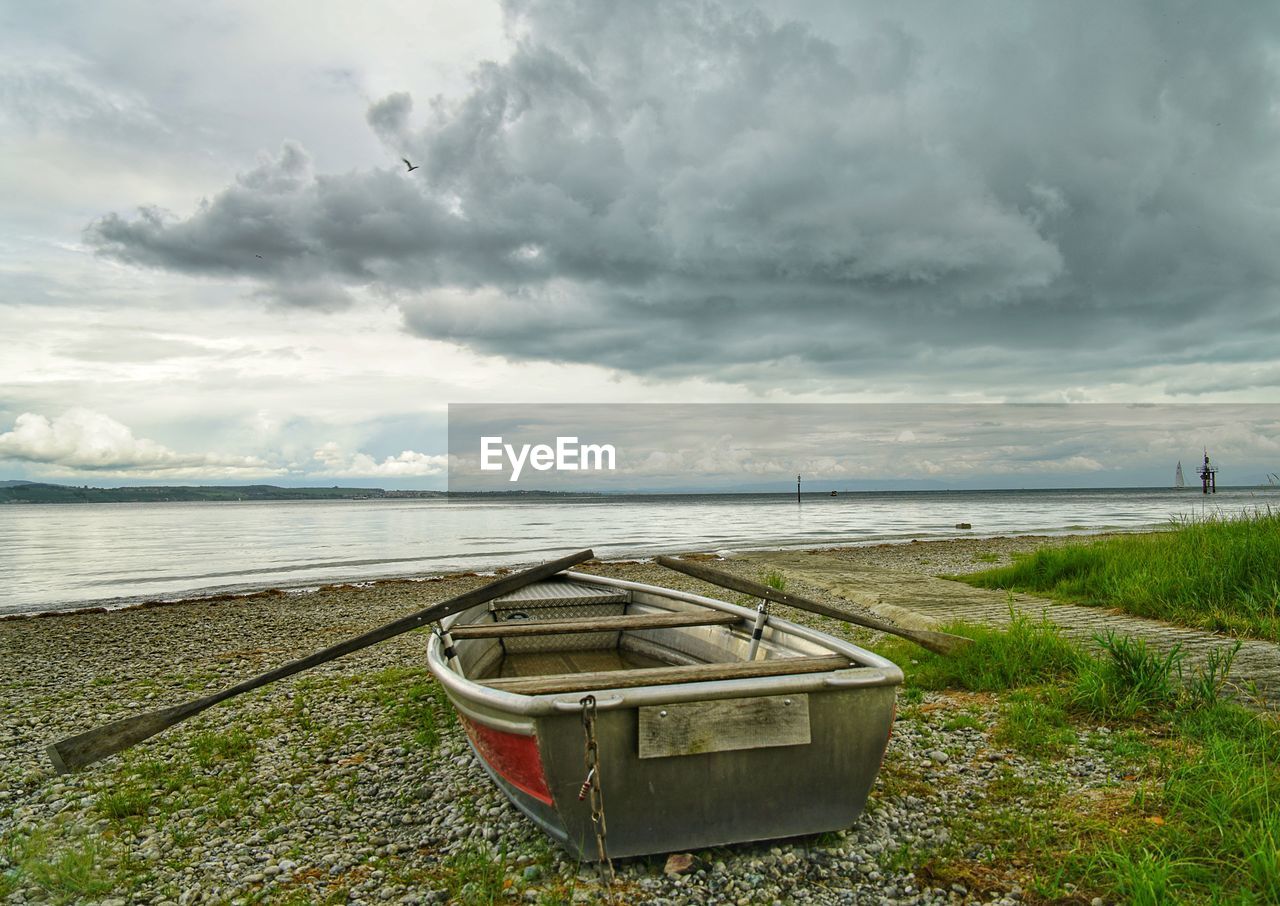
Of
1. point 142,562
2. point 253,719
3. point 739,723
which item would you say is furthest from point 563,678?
point 142,562

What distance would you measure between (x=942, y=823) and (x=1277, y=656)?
418cm

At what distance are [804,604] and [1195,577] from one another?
5509mm

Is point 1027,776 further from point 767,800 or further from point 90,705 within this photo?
point 90,705

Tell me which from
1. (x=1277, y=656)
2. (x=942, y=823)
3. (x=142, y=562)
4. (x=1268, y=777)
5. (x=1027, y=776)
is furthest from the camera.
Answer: (x=142, y=562)

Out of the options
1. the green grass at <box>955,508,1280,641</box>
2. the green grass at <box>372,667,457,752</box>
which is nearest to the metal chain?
the green grass at <box>372,667,457,752</box>

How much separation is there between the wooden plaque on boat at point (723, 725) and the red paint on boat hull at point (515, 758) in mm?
528

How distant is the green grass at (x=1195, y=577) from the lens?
309 inches

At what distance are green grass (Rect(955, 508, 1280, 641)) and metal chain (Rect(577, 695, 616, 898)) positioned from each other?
6.84 metres

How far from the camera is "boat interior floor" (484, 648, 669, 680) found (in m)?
7.10

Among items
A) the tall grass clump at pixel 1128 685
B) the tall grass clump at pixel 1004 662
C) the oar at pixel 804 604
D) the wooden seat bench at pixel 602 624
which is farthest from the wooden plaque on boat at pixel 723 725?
the tall grass clump at pixel 1004 662

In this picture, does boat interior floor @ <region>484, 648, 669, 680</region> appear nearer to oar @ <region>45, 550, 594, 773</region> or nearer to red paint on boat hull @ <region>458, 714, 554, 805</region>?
oar @ <region>45, 550, 594, 773</region>

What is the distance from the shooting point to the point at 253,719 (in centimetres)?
723

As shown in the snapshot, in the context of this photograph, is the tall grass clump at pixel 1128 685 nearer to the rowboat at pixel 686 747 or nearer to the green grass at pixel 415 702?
the rowboat at pixel 686 747

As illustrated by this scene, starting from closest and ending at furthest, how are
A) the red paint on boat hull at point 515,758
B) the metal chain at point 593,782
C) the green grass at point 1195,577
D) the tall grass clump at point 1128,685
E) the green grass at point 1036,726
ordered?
the metal chain at point 593,782 → the red paint on boat hull at point 515,758 → the green grass at point 1036,726 → the tall grass clump at point 1128,685 → the green grass at point 1195,577
